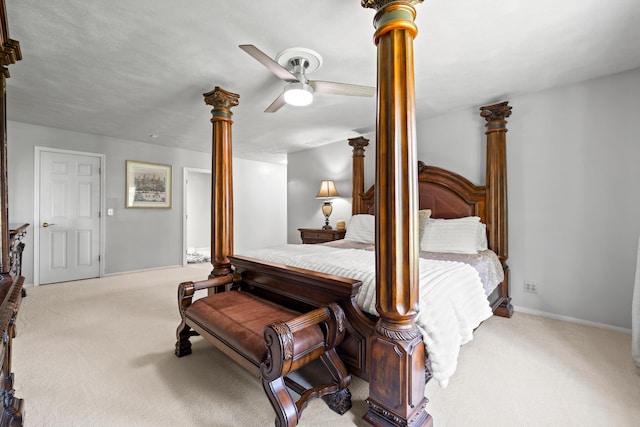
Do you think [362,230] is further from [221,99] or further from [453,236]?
[221,99]

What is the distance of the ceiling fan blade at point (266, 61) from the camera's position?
5.70 ft

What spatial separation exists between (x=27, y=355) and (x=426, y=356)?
2.88 m

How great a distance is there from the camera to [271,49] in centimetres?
220

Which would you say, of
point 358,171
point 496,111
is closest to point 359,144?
point 358,171

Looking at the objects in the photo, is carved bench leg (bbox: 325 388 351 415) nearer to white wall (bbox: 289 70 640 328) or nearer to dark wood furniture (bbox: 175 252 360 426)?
dark wood furniture (bbox: 175 252 360 426)

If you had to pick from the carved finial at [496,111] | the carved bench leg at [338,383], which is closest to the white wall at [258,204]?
the carved finial at [496,111]

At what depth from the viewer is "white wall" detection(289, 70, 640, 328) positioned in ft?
8.68

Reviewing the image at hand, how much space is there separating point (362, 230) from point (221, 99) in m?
2.20

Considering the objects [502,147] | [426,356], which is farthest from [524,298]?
[426,356]

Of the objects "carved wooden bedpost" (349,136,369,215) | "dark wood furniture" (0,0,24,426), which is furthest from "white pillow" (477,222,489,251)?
"dark wood furniture" (0,0,24,426)

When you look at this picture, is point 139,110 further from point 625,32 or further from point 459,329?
point 625,32

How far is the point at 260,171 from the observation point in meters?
6.86

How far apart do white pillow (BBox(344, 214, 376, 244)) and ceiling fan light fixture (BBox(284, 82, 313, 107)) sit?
74.9 inches

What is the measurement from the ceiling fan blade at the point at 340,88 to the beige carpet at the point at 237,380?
208 cm
